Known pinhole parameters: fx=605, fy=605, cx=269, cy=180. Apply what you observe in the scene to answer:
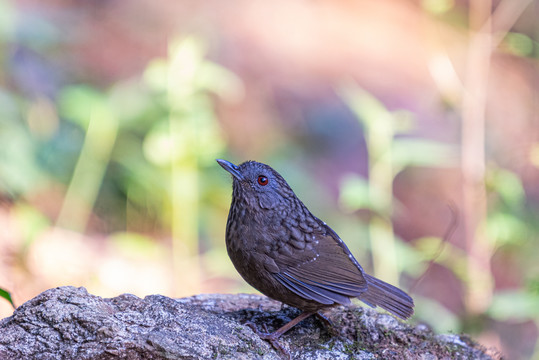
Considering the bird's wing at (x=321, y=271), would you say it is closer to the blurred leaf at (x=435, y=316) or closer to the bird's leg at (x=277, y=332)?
the bird's leg at (x=277, y=332)

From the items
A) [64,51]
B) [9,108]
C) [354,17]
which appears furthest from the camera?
[354,17]

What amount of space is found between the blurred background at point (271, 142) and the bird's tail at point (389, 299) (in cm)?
109

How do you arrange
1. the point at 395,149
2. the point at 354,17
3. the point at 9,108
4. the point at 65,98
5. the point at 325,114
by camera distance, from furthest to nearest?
the point at 354,17, the point at 325,114, the point at 9,108, the point at 65,98, the point at 395,149

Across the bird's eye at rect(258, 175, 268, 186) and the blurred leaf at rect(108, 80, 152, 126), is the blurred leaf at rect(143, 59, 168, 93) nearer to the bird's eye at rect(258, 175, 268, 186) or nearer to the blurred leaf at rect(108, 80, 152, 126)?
the blurred leaf at rect(108, 80, 152, 126)

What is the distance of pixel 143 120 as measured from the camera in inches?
280

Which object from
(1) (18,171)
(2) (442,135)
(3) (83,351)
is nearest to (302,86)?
(2) (442,135)

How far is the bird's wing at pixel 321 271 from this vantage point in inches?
138

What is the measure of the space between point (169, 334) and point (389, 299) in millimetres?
1421

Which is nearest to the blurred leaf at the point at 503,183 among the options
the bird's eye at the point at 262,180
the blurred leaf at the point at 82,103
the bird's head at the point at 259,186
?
the bird's head at the point at 259,186

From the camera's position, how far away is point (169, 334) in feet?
9.88

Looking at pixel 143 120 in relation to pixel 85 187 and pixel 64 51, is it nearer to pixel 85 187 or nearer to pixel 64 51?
pixel 85 187

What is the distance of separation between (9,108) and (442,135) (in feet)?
25.2

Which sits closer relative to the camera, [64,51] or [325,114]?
[64,51]

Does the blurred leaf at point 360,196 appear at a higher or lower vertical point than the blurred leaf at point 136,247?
higher
